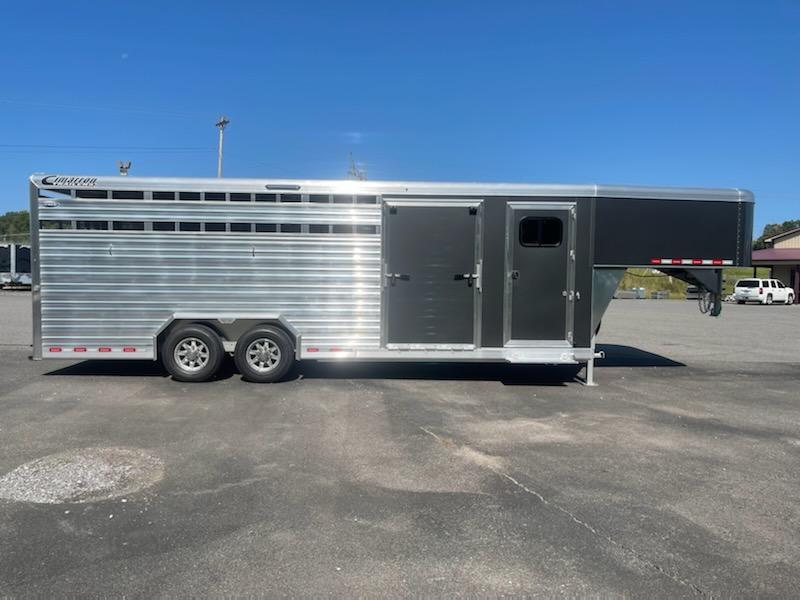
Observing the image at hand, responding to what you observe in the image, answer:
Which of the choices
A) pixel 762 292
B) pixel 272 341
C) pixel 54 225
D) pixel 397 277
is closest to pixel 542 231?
pixel 397 277

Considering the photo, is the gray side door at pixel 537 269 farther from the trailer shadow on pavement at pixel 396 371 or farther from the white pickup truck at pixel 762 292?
the white pickup truck at pixel 762 292

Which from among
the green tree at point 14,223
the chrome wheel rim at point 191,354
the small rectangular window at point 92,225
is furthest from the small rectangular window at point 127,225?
the green tree at point 14,223

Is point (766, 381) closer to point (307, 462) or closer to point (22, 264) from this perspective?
point (307, 462)

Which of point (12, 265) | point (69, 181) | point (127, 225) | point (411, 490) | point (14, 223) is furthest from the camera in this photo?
point (14, 223)

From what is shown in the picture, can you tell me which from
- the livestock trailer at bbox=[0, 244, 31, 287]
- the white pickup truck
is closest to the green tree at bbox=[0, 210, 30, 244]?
the livestock trailer at bbox=[0, 244, 31, 287]

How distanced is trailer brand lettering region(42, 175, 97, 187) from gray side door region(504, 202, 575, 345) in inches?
Result: 229

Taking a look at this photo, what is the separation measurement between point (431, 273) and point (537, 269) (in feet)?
5.03

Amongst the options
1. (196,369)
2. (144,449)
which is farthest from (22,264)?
(144,449)

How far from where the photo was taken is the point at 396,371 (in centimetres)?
941

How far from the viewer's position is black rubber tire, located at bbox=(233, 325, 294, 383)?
8.14 metres

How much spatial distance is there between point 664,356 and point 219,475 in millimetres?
9902

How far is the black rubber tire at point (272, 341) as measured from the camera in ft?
26.7

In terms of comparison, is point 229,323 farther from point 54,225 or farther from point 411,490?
point 411,490

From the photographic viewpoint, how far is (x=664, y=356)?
38.7ft
